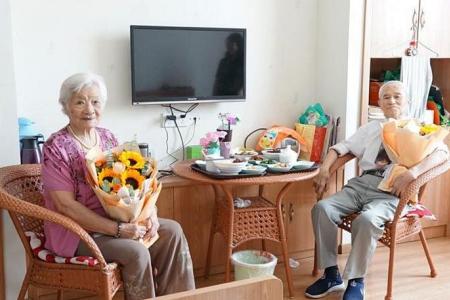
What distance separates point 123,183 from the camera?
2.01 meters

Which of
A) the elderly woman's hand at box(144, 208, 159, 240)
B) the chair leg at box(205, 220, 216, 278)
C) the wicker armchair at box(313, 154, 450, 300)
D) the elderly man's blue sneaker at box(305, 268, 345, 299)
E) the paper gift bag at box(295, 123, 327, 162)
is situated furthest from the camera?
the paper gift bag at box(295, 123, 327, 162)

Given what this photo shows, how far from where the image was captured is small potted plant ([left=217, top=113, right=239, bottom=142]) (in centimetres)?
296

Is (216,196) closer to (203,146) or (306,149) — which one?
(203,146)

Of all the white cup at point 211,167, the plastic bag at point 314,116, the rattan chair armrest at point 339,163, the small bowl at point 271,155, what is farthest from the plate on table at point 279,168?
the plastic bag at point 314,116

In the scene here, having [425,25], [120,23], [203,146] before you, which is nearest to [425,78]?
[425,25]

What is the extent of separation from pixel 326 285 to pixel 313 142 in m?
0.90

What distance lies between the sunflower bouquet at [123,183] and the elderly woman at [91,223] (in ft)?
0.17

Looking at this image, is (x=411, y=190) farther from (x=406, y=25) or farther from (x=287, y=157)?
(x=406, y=25)

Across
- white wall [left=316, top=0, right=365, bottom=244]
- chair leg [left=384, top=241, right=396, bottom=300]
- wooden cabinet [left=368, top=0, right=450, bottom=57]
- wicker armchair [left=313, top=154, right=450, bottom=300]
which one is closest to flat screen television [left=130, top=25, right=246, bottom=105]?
white wall [left=316, top=0, right=365, bottom=244]

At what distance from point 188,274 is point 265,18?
68.6 inches

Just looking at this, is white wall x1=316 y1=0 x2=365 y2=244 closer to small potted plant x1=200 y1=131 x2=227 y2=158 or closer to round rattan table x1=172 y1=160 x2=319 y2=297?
round rattan table x1=172 y1=160 x2=319 y2=297

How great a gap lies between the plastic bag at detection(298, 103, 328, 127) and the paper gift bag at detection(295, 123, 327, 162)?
52 millimetres

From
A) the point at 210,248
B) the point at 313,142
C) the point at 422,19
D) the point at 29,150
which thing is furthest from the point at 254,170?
the point at 422,19

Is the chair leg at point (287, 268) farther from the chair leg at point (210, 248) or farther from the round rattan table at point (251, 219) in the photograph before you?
the chair leg at point (210, 248)
